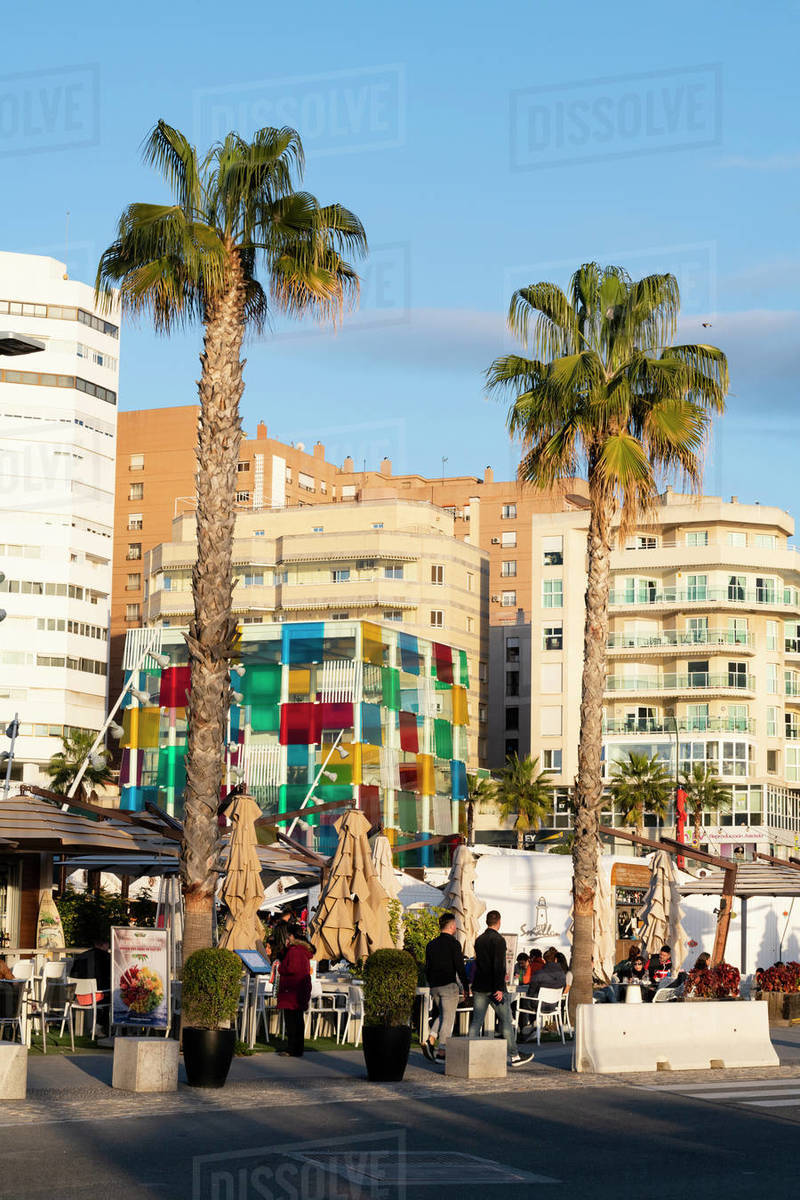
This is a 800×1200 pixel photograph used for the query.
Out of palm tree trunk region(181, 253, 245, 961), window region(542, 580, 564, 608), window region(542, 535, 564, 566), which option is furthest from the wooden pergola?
window region(542, 535, 564, 566)

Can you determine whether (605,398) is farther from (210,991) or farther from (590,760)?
(210,991)

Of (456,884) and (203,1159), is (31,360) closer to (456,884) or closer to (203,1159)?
(456,884)

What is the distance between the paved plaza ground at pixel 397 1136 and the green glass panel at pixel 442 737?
79.5m

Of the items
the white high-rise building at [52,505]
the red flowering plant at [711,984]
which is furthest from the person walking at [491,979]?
the white high-rise building at [52,505]

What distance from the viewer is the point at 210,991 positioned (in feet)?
50.3

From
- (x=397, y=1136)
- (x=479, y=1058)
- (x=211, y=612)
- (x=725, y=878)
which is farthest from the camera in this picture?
(x=725, y=878)

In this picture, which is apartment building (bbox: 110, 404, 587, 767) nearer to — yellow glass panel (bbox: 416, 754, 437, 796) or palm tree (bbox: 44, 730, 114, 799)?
palm tree (bbox: 44, 730, 114, 799)

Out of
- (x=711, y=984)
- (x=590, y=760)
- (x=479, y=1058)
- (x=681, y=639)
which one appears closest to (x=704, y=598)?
(x=681, y=639)

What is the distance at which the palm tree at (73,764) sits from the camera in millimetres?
89875

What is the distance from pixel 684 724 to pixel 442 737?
13855 mm

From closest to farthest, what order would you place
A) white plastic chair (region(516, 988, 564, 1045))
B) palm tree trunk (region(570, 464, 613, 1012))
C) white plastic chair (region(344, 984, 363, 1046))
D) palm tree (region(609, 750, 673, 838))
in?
white plastic chair (region(344, 984, 363, 1046)) < white plastic chair (region(516, 988, 564, 1045)) < palm tree trunk (region(570, 464, 613, 1012)) < palm tree (region(609, 750, 673, 838))

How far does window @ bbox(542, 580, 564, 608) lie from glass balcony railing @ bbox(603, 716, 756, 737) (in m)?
8.38

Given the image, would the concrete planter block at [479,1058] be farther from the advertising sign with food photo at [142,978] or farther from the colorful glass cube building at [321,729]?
the colorful glass cube building at [321,729]

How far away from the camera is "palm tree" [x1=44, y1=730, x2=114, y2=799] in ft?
295
